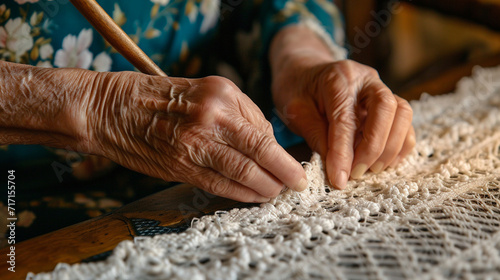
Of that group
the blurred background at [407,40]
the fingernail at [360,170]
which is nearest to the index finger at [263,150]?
the fingernail at [360,170]

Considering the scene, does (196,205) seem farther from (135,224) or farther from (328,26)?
(328,26)

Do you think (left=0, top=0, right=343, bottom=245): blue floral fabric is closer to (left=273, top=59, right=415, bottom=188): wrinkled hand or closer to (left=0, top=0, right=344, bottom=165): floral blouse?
(left=0, top=0, right=344, bottom=165): floral blouse

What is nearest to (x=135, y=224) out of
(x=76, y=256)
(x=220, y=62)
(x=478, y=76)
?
Answer: (x=76, y=256)

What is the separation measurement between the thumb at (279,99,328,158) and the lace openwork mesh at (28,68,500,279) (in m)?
0.08

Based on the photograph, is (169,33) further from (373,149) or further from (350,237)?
(350,237)

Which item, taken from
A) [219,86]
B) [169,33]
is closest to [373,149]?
[219,86]

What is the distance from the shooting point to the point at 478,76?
0.95 metres

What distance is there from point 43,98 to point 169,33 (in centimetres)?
41

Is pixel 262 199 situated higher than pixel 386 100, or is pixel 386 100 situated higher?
pixel 386 100

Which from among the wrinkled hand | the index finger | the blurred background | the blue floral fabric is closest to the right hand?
the index finger

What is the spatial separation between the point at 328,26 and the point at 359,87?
384 mm

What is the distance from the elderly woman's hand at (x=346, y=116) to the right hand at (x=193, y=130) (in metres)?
0.13

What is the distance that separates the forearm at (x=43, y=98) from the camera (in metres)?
0.45

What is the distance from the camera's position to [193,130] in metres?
0.46
